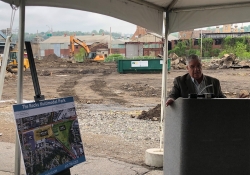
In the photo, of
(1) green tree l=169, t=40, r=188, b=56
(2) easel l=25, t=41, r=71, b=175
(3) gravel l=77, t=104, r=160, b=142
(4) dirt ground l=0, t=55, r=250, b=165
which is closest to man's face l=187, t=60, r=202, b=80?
(2) easel l=25, t=41, r=71, b=175

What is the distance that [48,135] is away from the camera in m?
3.65

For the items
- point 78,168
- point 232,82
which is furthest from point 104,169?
point 232,82

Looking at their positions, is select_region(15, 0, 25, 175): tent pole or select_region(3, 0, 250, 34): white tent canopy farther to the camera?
select_region(3, 0, 250, 34): white tent canopy

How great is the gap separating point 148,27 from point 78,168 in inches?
103

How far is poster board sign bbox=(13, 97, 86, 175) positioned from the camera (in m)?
3.42

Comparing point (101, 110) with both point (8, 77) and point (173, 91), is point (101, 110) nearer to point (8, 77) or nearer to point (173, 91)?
point (173, 91)

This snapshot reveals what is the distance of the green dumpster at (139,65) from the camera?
31.8 m

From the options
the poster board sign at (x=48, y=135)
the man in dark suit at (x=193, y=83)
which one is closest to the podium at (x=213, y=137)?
the man in dark suit at (x=193, y=83)

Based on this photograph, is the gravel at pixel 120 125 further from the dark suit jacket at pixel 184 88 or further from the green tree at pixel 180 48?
the green tree at pixel 180 48

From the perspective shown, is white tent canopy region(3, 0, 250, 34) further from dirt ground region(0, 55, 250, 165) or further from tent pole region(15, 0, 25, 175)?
dirt ground region(0, 55, 250, 165)

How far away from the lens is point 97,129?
35.6 feet

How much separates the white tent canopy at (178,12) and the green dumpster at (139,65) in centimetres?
2594

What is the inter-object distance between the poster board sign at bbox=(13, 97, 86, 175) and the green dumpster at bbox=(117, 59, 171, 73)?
28.0 meters

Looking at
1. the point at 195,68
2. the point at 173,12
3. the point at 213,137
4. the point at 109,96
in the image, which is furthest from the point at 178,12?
the point at 109,96
